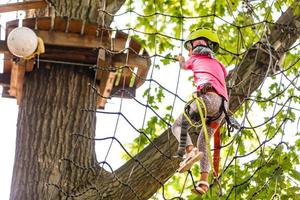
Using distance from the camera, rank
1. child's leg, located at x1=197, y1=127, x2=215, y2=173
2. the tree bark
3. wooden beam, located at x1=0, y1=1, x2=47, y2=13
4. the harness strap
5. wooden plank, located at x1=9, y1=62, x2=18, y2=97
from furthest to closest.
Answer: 1. wooden plank, located at x1=9, y1=62, x2=18, y2=97
2. wooden beam, located at x1=0, y1=1, x2=47, y2=13
3. the tree bark
4. the harness strap
5. child's leg, located at x1=197, y1=127, x2=215, y2=173

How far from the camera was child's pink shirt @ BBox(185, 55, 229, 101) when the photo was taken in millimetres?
3447

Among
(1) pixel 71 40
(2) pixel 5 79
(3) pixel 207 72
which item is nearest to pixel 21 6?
(1) pixel 71 40

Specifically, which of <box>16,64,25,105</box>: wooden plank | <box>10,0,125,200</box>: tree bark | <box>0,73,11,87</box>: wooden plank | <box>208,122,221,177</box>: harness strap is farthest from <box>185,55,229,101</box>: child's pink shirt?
<box>0,73,11,87</box>: wooden plank

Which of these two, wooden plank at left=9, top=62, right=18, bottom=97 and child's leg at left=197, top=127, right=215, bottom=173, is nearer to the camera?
child's leg at left=197, top=127, right=215, bottom=173

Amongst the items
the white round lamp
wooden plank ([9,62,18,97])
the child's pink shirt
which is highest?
wooden plank ([9,62,18,97])

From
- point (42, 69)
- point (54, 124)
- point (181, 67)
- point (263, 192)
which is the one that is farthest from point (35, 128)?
point (263, 192)

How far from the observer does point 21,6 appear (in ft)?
14.7

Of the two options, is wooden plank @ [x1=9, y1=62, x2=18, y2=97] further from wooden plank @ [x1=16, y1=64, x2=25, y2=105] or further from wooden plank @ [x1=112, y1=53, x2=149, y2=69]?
wooden plank @ [x1=112, y1=53, x2=149, y2=69]

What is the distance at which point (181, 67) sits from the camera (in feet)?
11.7

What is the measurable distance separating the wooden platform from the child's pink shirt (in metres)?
0.85

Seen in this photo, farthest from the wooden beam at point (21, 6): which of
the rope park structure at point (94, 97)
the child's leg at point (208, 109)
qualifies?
the child's leg at point (208, 109)

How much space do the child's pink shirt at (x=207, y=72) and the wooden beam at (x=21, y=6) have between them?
4.50ft

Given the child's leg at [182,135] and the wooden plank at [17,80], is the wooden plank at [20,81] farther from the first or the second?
the child's leg at [182,135]

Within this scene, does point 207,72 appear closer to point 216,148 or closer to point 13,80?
point 216,148
